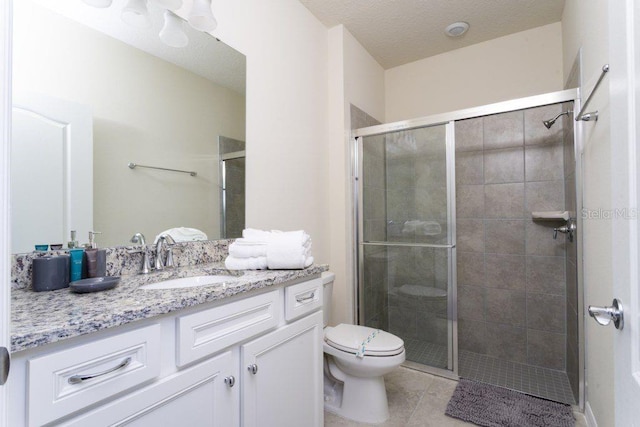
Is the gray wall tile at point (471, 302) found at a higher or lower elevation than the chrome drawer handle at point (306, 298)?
lower

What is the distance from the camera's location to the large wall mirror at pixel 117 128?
3.16 feet

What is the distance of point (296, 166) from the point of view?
2.03 metres

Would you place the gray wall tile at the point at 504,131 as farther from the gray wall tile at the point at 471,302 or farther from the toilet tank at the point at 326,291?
the toilet tank at the point at 326,291

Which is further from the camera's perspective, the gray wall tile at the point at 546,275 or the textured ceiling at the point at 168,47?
the gray wall tile at the point at 546,275

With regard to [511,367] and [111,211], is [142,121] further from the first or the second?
[511,367]

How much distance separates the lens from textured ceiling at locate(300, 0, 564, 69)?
6.95ft

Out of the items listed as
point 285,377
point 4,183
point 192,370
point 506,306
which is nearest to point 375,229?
point 506,306

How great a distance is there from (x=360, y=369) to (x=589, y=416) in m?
1.21

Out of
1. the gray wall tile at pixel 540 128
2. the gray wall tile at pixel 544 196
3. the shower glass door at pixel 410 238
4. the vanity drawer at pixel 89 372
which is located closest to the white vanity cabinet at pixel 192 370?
the vanity drawer at pixel 89 372

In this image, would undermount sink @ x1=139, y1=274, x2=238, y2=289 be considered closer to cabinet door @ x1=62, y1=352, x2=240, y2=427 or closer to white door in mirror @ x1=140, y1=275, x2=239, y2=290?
white door in mirror @ x1=140, y1=275, x2=239, y2=290

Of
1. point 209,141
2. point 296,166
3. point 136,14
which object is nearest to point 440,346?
point 296,166

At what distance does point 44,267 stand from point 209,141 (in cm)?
85

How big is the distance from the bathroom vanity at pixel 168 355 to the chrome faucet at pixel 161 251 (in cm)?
9

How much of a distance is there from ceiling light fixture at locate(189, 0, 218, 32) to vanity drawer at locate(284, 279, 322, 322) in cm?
118
